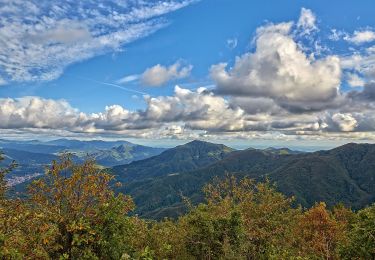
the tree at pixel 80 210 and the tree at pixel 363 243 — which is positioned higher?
the tree at pixel 80 210

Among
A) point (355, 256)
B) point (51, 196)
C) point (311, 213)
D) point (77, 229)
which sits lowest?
point (311, 213)

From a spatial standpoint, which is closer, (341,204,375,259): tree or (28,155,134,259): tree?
(28,155,134,259): tree

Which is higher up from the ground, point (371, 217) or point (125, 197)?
point (125, 197)

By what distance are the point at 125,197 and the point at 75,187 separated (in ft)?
13.1

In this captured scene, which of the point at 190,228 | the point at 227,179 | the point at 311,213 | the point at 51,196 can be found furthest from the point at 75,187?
the point at 311,213

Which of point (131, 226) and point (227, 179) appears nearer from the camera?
point (131, 226)

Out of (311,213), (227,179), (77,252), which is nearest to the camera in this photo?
(77,252)

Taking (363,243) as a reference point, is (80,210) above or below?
above

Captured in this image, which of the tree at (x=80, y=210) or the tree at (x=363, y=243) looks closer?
the tree at (x=80, y=210)

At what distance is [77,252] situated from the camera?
83.8 ft

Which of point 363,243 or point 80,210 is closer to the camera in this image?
point 80,210

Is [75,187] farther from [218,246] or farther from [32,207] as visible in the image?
[218,246]

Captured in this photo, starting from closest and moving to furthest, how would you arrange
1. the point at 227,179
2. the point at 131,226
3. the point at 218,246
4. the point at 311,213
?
the point at 131,226, the point at 218,246, the point at 227,179, the point at 311,213

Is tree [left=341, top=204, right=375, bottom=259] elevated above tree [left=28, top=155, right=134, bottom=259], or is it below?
below
